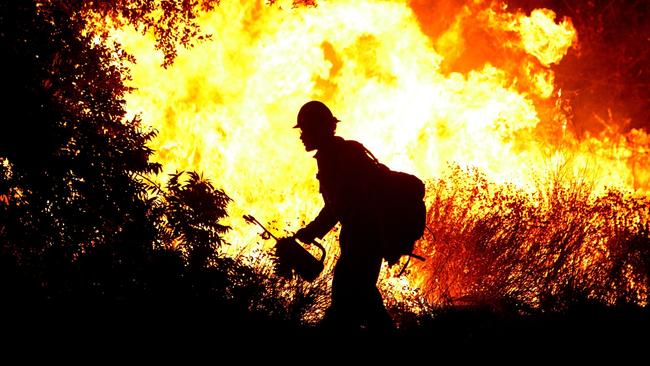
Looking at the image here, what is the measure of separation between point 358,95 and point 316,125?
6.01 metres

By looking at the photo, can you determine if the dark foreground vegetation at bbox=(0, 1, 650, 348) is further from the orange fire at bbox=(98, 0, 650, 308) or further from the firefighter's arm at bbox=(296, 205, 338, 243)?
the orange fire at bbox=(98, 0, 650, 308)

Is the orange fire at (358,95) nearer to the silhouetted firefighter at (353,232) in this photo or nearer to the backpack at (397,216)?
the silhouetted firefighter at (353,232)

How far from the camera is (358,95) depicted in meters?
9.44

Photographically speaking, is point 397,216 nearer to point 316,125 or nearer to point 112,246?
point 316,125

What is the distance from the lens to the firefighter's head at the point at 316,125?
3.65m

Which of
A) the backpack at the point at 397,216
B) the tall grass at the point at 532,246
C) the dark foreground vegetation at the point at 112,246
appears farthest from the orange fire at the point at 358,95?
the backpack at the point at 397,216

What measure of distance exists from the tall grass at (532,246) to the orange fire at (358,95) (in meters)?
1.08

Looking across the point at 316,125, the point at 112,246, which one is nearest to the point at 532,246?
the point at 316,125

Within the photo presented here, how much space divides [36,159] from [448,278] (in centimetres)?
612

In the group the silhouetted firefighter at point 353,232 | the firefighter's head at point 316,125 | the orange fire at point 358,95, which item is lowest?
the silhouetted firefighter at point 353,232

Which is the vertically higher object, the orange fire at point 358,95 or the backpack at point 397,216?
the orange fire at point 358,95

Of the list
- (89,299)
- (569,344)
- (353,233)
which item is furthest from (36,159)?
(569,344)

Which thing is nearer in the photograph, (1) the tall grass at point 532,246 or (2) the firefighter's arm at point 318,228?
(2) the firefighter's arm at point 318,228

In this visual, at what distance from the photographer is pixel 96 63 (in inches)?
183
